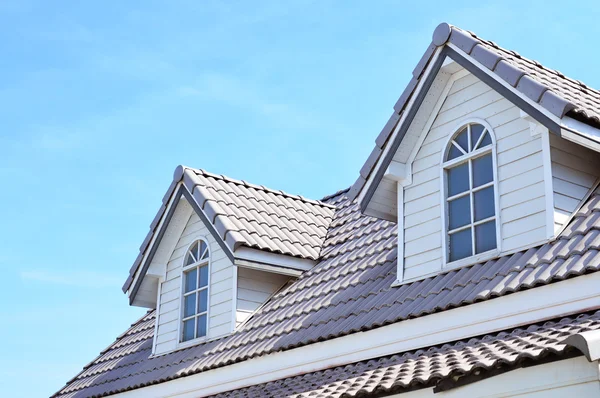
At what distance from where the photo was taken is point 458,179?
31.5 ft

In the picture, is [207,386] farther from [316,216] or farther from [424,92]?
[424,92]

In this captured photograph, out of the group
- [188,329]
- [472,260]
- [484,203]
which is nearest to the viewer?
[472,260]

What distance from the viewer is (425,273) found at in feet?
31.3

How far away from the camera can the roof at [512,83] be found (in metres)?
8.52

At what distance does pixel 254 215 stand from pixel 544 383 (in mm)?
7006

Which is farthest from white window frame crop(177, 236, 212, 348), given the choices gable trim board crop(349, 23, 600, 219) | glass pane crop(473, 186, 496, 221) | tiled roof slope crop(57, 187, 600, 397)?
glass pane crop(473, 186, 496, 221)

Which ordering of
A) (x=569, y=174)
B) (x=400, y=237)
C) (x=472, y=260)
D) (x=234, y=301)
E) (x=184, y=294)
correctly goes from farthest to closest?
(x=184, y=294), (x=234, y=301), (x=400, y=237), (x=472, y=260), (x=569, y=174)

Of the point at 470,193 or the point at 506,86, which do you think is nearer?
the point at 506,86

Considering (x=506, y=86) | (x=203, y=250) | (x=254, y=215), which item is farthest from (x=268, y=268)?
(x=506, y=86)

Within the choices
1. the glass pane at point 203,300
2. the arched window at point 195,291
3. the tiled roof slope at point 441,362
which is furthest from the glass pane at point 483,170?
the glass pane at point 203,300

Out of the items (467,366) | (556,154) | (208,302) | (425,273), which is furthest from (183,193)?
(467,366)

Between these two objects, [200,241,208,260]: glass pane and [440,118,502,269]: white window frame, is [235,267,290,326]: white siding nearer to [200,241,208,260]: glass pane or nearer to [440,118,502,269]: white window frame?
[200,241,208,260]: glass pane

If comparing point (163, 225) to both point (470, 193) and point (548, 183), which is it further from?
point (548, 183)

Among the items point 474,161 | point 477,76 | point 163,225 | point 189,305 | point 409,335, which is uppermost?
point 477,76
